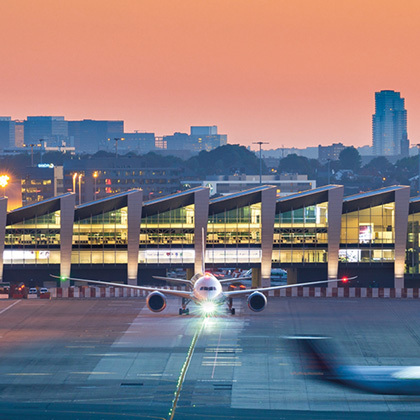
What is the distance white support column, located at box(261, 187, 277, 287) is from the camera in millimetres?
116312

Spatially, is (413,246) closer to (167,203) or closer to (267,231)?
(267,231)

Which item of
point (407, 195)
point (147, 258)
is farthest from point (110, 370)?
point (407, 195)

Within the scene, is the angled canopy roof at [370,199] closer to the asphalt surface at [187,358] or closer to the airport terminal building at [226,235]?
the airport terminal building at [226,235]

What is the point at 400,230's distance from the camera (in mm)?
116188

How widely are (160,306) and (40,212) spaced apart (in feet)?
117

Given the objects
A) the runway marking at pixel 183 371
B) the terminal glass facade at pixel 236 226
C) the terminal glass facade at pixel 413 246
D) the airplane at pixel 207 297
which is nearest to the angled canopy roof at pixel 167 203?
the terminal glass facade at pixel 236 226

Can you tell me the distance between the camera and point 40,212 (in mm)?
115938

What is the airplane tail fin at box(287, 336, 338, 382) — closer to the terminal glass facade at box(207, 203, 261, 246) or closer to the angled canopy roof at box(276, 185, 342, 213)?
the terminal glass facade at box(207, 203, 261, 246)

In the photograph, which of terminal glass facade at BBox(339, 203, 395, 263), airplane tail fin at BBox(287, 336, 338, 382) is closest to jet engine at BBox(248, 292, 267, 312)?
airplane tail fin at BBox(287, 336, 338, 382)

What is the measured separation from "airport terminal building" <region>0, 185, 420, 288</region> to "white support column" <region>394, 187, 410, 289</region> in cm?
12

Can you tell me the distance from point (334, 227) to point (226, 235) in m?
13.4

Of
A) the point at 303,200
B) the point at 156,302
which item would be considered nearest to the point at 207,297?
the point at 156,302

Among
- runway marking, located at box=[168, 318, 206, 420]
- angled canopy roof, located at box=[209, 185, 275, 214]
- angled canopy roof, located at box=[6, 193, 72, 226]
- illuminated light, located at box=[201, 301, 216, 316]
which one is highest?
angled canopy roof, located at box=[209, 185, 275, 214]

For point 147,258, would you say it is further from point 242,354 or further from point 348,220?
point 242,354
